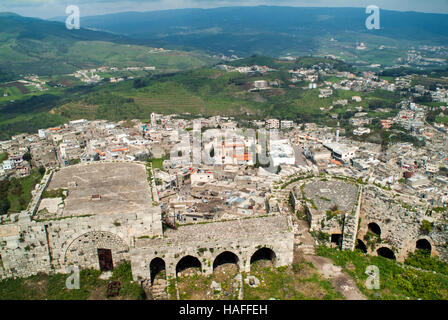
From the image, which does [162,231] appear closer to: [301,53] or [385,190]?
[385,190]

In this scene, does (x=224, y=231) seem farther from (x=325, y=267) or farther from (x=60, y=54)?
(x=60, y=54)

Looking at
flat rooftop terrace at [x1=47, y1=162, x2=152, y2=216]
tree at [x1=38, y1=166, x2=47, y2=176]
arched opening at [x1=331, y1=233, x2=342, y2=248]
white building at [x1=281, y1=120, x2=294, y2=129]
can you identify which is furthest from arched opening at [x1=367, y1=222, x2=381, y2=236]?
white building at [x1=281, y1=120, x2=294, y2=129]

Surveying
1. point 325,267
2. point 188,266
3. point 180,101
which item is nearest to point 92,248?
point 188,266

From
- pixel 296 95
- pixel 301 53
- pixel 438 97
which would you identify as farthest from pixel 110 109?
pixel 301 53

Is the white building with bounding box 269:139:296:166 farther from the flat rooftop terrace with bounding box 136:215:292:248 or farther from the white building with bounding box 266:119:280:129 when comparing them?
the flat rooftop terrace with bounding box 136:215:292:248

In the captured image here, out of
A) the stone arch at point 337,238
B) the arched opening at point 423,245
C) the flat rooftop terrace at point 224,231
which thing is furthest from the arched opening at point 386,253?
the flat rooftop terrace at point 224,231
